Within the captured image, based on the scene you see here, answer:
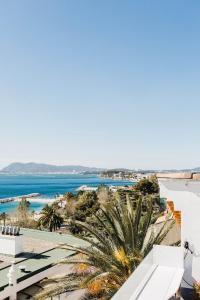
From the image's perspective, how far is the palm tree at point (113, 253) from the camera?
7910 mm

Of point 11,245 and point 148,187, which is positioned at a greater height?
point 148,187

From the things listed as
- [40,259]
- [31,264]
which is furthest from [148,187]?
[31,264]

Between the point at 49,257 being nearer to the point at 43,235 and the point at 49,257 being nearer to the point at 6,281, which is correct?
the point at 6,281

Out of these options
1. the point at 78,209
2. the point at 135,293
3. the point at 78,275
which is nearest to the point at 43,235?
the point at 78,275

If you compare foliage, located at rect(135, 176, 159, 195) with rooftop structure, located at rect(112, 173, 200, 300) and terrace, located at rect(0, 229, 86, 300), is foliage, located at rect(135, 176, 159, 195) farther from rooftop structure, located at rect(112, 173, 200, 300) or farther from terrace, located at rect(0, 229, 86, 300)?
rooftop structure, located at rect(112, 173, 200, 300)

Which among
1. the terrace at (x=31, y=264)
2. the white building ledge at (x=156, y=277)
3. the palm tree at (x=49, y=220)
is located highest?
the white building ledge at (x=156, y=277)

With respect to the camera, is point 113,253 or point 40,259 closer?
point 113,253

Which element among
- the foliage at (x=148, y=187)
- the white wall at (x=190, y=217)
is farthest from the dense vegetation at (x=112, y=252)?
the foliage at (x=148, y=187)

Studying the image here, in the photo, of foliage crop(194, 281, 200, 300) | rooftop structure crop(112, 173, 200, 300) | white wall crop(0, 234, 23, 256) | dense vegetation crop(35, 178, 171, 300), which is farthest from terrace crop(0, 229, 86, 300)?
foliage crop(194, 281, 200, 300)

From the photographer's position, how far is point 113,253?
8.30m

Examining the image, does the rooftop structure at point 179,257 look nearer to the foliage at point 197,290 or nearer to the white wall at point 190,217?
the white wall at point 190,217

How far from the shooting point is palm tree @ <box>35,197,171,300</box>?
26.0 ft

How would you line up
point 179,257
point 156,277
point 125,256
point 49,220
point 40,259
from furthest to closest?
point 49,220 < point 40,259 < point 125,256 < point 179,257 < point 156,277

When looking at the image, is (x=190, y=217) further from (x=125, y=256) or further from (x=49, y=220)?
(x=49, y=220)
